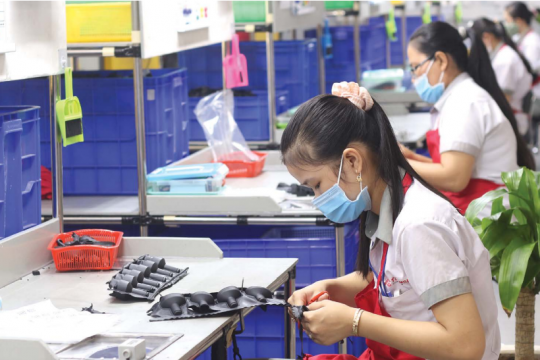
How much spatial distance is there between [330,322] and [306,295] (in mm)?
302

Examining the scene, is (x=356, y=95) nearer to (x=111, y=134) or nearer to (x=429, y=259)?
(x=429, y=259)

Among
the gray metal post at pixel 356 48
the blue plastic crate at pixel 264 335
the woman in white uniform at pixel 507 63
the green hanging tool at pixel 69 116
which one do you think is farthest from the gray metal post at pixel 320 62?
the green hanging tool at pixel 69 116

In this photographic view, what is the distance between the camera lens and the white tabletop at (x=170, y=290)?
1936mm

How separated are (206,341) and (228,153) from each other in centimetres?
245

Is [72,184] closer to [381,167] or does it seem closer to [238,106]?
[238,106]

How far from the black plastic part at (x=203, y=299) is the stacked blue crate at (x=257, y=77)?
282 centimetres

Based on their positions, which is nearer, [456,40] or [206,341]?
[206,341]

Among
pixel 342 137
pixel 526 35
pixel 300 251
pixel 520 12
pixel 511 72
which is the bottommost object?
pixel 300 251

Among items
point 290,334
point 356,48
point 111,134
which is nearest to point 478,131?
point 290,334

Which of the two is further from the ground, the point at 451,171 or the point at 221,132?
the point at 221,132

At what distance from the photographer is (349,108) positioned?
197cm

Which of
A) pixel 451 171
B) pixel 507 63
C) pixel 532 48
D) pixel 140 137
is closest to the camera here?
pixel 140 137

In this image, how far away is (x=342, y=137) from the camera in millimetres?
1948

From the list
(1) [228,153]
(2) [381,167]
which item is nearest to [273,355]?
(1) [228,153]
